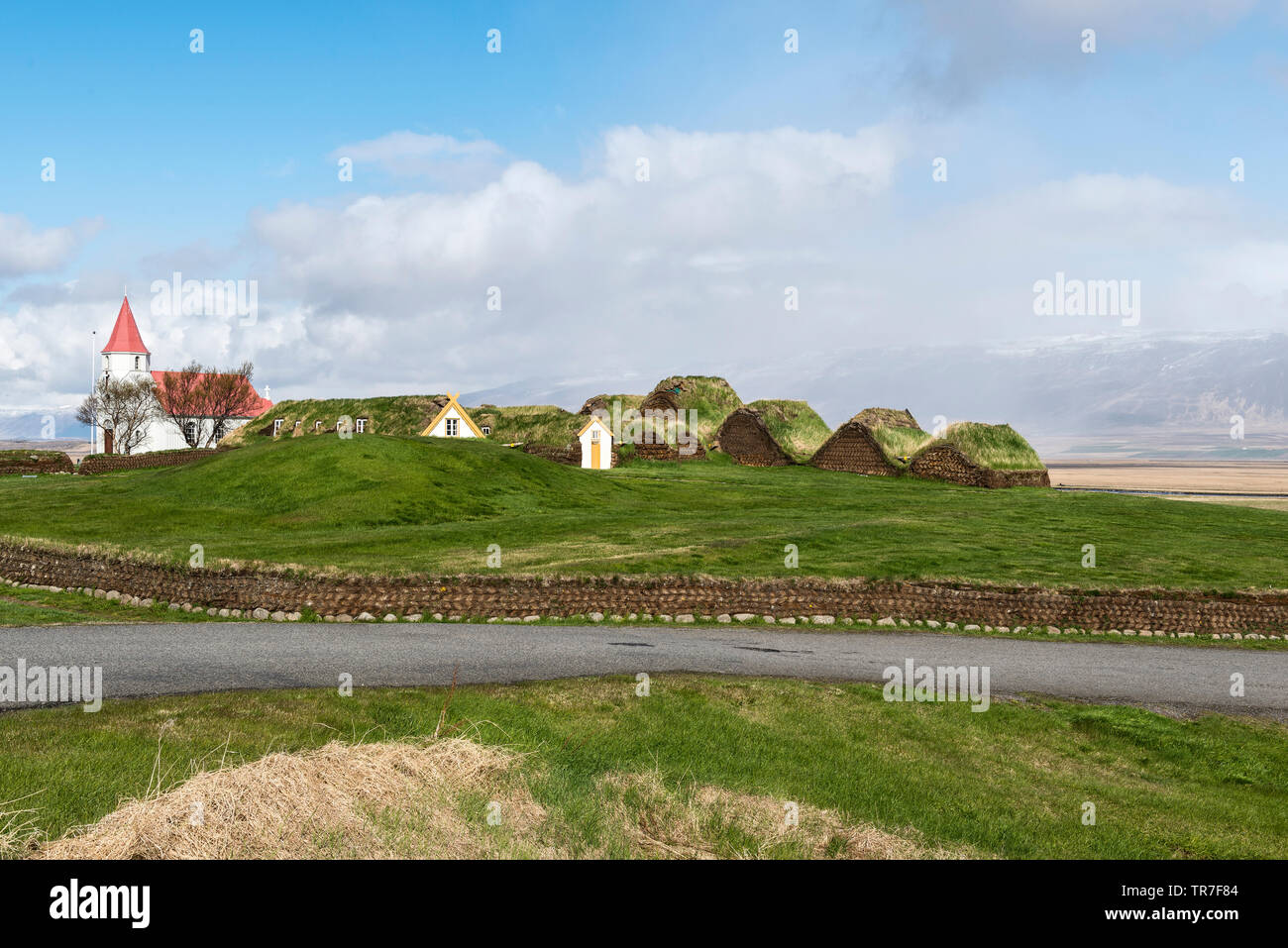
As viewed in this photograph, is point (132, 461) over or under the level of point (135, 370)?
under

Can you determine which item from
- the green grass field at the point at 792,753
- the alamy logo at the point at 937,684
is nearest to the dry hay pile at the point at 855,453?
the alamy logo at the point at 937,684

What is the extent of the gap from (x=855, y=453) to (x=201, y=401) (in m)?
83.2

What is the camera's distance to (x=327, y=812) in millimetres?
8586

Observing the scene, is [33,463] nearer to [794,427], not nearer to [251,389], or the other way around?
[251,389]

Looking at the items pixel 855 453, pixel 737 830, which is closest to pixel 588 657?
pixel 737 830

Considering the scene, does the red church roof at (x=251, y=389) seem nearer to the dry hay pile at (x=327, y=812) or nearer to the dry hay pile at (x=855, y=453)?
the dry hay pile at (x=855, y=453)

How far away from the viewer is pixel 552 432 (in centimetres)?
7869

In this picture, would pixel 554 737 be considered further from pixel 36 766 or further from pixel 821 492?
pixel 821 492

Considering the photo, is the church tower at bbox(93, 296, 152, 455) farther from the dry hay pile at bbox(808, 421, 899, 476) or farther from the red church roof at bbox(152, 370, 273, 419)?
the dry hay pile at bbox(808, 421, 899, 476)

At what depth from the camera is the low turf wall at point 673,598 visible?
22.8 metres

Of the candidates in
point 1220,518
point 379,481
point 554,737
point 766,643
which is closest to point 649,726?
point 554,737

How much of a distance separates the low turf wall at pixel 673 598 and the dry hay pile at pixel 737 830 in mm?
13177

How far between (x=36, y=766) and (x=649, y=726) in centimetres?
779
